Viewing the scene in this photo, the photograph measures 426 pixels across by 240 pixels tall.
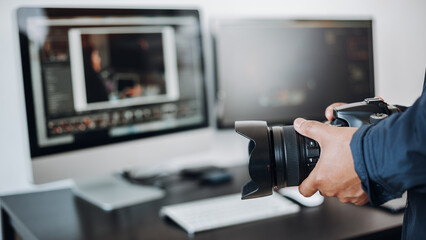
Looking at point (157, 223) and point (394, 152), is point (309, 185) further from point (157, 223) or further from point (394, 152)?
point (157, 223)

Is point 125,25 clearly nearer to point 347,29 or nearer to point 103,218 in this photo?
point 103,218

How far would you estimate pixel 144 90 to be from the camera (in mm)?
1313

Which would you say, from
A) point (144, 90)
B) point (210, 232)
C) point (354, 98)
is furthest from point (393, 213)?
point (144, 90)

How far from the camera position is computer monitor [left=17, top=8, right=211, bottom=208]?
1163 mm

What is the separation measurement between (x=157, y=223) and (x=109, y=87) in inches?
14.9

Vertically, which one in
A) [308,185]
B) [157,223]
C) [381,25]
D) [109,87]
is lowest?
[157,223]

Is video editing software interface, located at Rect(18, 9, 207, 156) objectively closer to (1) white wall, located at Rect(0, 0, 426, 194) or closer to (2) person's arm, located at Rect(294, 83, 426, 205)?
(1) white wall, located at Rect(0, 0, 426, 194)

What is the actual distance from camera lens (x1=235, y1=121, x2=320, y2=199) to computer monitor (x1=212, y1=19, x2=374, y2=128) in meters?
0.70

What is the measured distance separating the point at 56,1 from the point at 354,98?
963 mm

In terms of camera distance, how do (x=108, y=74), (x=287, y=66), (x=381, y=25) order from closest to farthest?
(x=108, y=74)
(x=287, y=66)
(x=381, y=25)

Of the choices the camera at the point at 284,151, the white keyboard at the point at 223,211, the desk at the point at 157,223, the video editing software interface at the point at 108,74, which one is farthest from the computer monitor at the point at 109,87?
the camera at the point at 284,151

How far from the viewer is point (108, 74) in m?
1.25

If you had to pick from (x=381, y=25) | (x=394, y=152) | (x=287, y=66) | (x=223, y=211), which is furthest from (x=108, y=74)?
(x=381, y=25)

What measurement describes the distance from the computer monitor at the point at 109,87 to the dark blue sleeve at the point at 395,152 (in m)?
0.71
